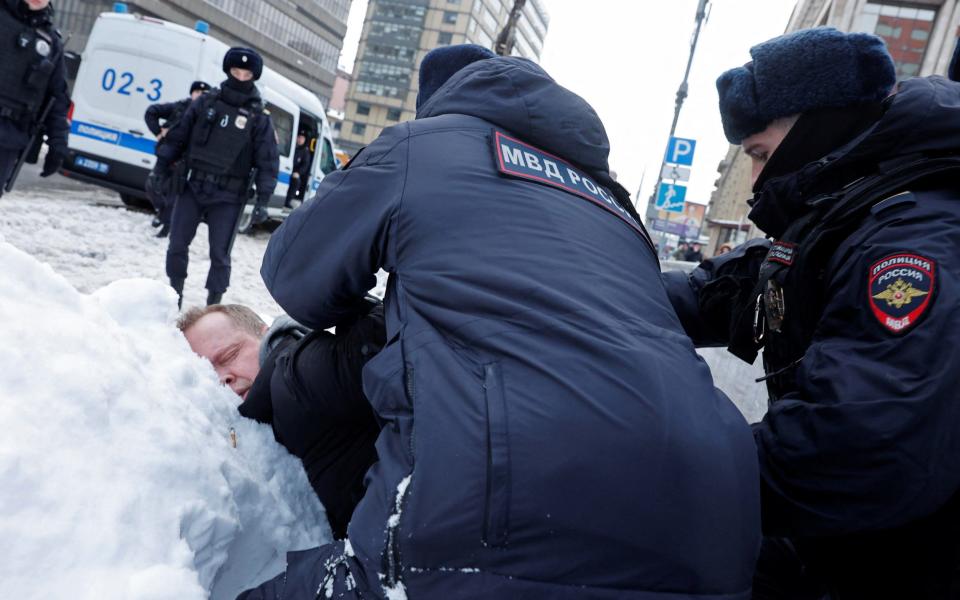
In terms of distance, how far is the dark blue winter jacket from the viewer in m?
1.04

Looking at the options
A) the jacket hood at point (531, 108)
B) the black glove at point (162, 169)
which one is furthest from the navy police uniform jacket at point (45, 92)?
the jacket hood at point (531, 108)

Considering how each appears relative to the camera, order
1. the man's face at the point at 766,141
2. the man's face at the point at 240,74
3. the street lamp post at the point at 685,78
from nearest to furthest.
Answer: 1. the man's face at the point at 766,141
2. the man's face at the point at 240,74
3. the street lamp post at the point at 685,78

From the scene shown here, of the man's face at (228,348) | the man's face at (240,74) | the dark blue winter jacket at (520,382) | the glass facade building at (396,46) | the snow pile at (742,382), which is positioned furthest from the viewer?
the glass facade building at (396,46)

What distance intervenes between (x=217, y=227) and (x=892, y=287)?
474cm

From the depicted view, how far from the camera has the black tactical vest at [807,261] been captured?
138cm

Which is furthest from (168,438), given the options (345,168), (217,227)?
(217,227)

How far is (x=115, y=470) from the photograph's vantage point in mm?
1218

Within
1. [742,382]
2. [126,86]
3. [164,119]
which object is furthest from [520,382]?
[126,86]

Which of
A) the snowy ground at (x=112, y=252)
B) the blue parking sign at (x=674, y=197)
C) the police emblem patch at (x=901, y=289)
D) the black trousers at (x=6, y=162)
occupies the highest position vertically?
the blue parking sign at (x=674, y=197)

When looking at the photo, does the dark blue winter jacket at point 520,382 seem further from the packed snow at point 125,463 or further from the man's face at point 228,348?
the man's face at point 228,348

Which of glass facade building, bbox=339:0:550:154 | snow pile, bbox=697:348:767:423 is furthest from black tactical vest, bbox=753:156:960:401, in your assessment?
glass facade building, bbox=339:0:550:154

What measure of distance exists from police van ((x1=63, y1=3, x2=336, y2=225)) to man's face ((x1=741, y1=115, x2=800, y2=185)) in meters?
8.54

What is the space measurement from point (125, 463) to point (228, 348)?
3.23ft

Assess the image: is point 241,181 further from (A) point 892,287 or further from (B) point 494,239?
(A) point 892,287
